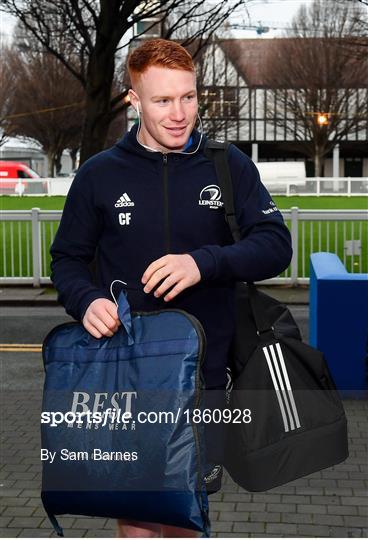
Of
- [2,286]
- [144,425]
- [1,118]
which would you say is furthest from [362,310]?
[1,118]

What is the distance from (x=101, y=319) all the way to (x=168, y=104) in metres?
0.66

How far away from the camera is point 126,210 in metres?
2.73

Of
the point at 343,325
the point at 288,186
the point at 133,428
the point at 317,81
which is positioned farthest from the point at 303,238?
the point at 317,81

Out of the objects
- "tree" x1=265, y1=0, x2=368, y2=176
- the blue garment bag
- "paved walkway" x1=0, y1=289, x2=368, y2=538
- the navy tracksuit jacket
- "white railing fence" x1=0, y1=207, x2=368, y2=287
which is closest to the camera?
the blue garment bag

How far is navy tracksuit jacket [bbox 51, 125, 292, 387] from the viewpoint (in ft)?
8.89

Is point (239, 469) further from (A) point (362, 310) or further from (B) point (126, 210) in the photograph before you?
(A) point (362, 310)

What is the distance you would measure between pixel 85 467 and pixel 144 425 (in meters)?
0.19

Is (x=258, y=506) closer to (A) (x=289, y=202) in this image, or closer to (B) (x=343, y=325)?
(B) (x=343, y=325)

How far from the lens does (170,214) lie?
2707 mm

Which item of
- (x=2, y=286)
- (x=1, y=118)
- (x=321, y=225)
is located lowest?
(x=2, y=286)

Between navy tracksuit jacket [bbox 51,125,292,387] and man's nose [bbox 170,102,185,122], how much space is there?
4.8 inches

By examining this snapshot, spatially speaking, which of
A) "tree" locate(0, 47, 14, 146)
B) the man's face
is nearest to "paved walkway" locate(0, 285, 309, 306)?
the man's face

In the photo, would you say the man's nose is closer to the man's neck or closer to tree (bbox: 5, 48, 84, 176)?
the man's neck

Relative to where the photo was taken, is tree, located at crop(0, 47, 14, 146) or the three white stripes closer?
the three white stripes
